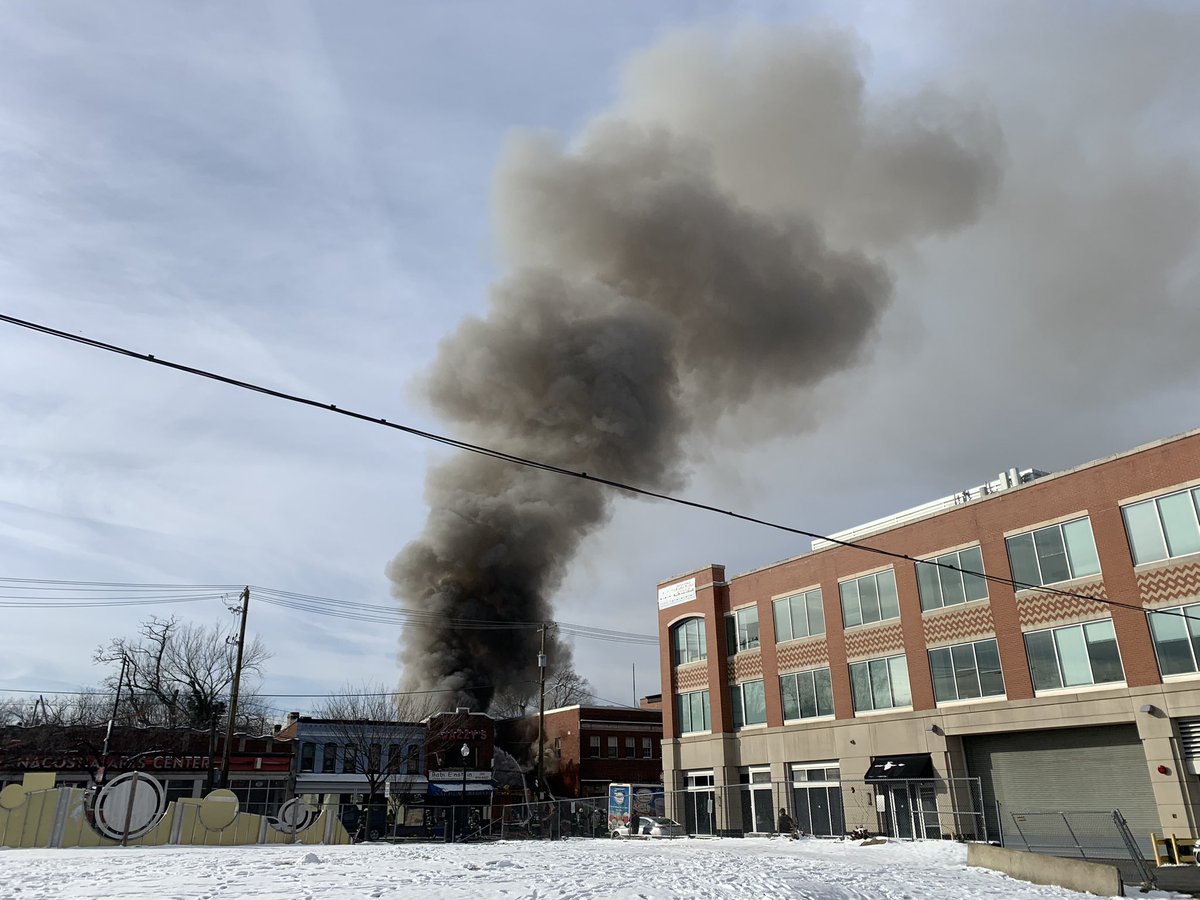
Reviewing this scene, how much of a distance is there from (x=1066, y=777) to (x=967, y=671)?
12.2 feet

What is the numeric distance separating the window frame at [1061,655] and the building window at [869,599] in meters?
4.80

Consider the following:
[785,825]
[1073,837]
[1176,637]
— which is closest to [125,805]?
[785,825]

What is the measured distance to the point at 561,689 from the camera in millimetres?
75312

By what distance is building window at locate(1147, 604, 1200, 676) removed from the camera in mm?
20609

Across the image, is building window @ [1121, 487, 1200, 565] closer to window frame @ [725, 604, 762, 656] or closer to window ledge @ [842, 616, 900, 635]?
window ledge @ [842, 616, 900, 635]

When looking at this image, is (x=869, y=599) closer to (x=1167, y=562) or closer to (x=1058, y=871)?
(x=1167, y=562)

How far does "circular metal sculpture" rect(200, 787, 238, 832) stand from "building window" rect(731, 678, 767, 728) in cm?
1927

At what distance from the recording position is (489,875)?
1119cm

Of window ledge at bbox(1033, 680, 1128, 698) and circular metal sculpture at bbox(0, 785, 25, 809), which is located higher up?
window ledge at bbox(1033, 680, 1128, 698)

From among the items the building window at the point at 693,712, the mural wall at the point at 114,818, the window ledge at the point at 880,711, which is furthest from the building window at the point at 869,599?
the mural wall at the point at 114,818

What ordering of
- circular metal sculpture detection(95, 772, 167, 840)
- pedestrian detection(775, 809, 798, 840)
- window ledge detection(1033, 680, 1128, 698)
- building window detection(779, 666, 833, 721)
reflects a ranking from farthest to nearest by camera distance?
building window detection(779, 666, 833, 721), pedestrian detection(775, 809, 798, 840), window ledge detection(1033, 680, 1128, 698), circular metal sculpture detection(95, 772, 167, 840)

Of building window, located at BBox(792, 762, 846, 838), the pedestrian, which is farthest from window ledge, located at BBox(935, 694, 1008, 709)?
the pedestrian

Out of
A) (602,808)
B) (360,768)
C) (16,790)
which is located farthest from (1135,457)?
(360,768)

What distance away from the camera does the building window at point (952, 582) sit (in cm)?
2591
